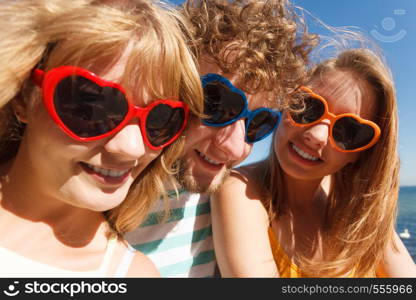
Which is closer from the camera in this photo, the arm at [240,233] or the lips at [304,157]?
the arm at [240,233]

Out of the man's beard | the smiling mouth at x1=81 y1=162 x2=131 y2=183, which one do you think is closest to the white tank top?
the smiling mouth at x1=81 y1=162 x2=131 y2=183

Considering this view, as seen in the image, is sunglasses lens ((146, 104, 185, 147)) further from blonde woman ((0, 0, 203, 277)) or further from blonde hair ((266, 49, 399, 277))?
blonde hair ((266, 49, 399, 277))

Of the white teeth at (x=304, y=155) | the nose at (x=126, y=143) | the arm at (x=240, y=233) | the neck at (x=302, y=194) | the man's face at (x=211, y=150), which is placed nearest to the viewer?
the nose at (x=126, y=143)

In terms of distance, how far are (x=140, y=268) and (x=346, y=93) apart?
5.79 feet

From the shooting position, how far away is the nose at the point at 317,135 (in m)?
2.24

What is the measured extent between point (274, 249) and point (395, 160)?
45.2 inches

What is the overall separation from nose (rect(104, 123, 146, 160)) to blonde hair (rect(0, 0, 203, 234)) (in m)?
0.18

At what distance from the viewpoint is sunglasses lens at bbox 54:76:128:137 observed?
4.38ft

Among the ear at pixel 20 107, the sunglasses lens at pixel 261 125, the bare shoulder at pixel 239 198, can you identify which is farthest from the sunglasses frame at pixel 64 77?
the bare shoulder at pixel 239 198

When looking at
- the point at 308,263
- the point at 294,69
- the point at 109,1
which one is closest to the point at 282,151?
the point at 294,69

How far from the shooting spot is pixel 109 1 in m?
1.52

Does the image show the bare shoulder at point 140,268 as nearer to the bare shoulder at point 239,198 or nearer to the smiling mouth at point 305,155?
the bare shoulder at point 239,198

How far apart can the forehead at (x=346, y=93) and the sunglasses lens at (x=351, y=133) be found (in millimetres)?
78

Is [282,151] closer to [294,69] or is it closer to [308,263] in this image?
[294,69]
